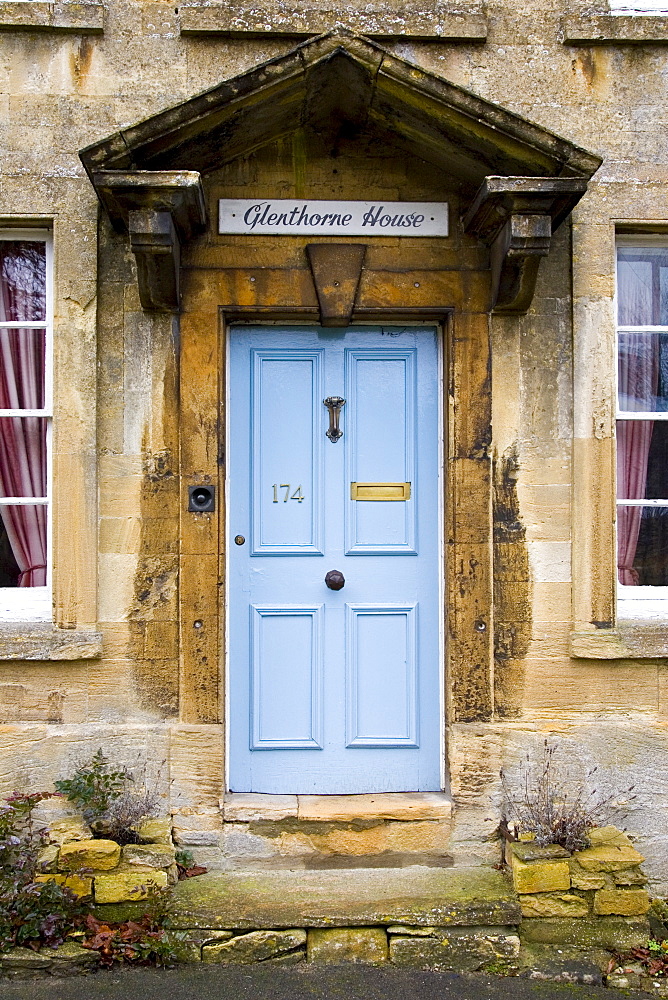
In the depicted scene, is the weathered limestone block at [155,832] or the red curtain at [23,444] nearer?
the weathered limestone block at [155,832]

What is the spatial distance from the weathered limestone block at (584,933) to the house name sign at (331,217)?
3.36 meters

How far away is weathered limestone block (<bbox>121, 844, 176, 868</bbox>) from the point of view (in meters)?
4.18

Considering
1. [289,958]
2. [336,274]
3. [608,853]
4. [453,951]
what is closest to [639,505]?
[608,853]

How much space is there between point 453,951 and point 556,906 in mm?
519

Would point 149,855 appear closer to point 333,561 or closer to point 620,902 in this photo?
point 333,561

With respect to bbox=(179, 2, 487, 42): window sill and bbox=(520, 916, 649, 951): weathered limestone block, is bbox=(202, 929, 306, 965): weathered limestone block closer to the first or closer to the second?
bbox=(520, 916, 649, 951): weathered limestone block

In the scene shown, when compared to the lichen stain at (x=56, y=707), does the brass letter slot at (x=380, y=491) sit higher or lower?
higher

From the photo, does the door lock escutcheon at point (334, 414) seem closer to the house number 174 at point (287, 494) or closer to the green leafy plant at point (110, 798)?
the house number 174 at point (287, 494)

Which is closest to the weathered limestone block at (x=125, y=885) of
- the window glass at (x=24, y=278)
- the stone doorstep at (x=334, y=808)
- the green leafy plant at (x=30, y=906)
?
the green leafy plant at (x=30, y=906)

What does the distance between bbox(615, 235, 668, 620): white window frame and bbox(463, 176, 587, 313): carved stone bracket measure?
0.57 m

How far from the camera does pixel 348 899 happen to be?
421 cm

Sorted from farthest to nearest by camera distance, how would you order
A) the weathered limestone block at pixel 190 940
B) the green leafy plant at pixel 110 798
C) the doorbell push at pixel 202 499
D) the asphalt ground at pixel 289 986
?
1. the doorbell push at pixel 202 499
2. the green leafy plant at pixel 110 798
3. the weathered limestone block at pixel 190 940
4. the asphalt ground at pixel 289 986

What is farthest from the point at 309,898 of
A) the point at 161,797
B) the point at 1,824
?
the point at 1,824

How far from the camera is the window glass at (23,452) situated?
4.81 m
